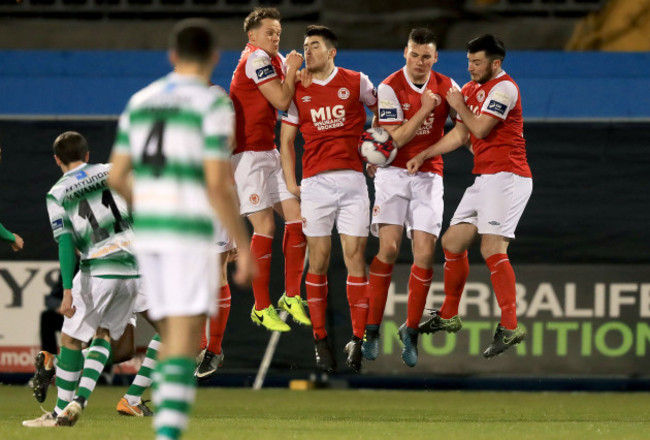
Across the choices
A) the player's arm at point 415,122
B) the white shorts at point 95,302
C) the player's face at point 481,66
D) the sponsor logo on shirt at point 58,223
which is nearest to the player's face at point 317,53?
the player's arm at point 415,122

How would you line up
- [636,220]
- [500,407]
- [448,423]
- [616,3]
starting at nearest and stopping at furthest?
1. [448,423]
2. [500,407]
3. [636,220]
4. [616,3]

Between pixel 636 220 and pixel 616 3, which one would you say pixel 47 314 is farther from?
pixel 616 3

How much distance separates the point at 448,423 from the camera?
8430 mm

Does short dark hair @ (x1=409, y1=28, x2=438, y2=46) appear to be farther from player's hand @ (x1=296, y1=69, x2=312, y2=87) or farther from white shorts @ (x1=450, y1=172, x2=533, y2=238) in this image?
white shorts @ (x1=450, y1=172, x2=533, y2=238)

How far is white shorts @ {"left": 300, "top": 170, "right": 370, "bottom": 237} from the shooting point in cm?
900

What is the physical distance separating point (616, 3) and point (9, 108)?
713cm

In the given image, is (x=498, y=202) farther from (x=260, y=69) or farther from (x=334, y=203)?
(x=260, y=69)

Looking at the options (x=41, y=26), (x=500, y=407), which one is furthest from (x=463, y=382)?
(x=41, y=26)

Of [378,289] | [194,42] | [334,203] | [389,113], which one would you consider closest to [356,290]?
[378,289]

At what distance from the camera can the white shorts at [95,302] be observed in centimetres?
800

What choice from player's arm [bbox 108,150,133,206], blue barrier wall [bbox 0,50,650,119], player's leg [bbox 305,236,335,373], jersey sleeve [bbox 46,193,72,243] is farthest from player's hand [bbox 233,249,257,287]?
blue barrier wall [bbox 0,50,650,119]

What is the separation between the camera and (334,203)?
29.6 feet

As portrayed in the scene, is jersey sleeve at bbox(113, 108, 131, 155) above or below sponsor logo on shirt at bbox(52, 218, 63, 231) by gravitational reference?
above

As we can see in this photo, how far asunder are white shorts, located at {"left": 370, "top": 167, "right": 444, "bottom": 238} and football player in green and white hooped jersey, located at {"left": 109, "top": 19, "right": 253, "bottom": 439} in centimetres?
406
